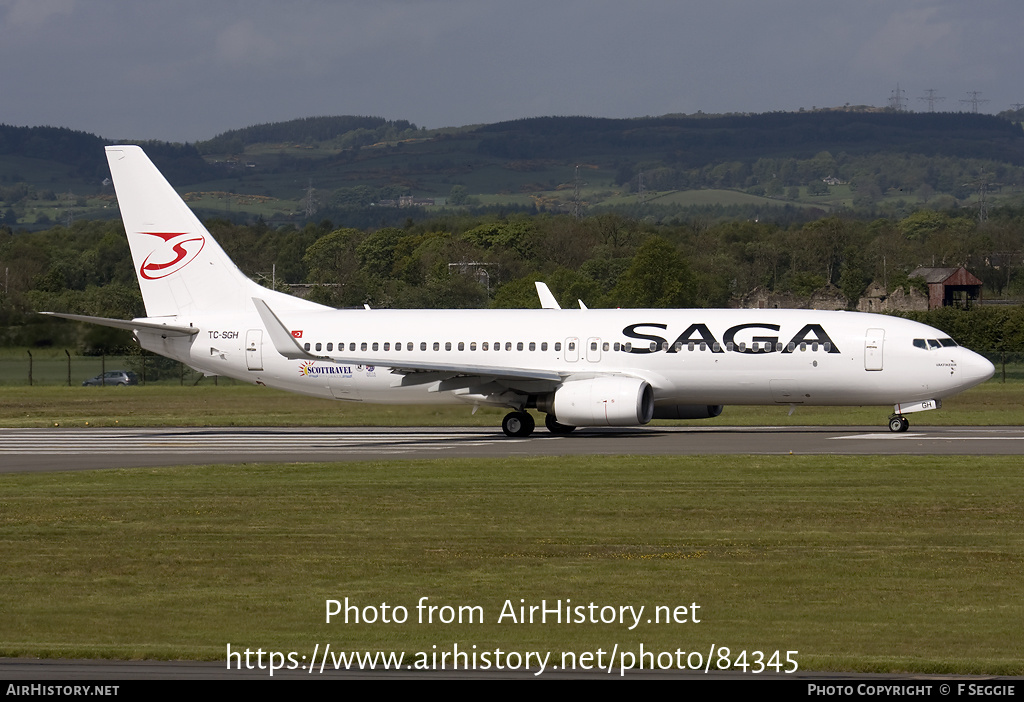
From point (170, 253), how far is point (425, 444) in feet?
38.0

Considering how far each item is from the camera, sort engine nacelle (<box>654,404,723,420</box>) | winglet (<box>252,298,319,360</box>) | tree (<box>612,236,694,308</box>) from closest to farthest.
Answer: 1. winglet (<box>252,298,319,360</box>)
2. engine nacelle (<box>654,404,723,420</box>)
3. tree (<box>612,236,694,308</box>)

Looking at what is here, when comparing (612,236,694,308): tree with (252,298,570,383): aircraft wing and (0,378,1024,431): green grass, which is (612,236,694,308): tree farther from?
(252,298,570,383): aircraft wing

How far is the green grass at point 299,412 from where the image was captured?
4319 cm

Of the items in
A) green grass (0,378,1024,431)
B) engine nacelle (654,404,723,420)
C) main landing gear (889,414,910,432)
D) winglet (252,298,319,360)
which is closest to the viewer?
winglet (252,298,319,360)

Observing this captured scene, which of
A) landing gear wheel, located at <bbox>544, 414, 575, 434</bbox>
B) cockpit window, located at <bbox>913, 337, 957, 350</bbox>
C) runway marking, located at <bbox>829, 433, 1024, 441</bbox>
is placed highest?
cockpit window, located at <bbox>913, 337, 957, 350</bbox>

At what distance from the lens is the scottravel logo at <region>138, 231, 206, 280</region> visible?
41.5 m

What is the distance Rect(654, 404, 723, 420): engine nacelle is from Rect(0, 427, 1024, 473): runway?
51 centimetres

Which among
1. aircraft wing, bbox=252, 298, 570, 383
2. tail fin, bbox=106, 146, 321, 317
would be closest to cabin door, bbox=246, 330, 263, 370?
tail fin, bbox=106, 146, 321, 317

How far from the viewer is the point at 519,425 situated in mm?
38562

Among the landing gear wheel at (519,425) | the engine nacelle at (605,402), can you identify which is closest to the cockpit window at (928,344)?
the engine nacelle at (605,402)

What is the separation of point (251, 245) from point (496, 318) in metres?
149

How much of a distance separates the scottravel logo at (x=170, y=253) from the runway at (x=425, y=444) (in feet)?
16.7

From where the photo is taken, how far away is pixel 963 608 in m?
14.8

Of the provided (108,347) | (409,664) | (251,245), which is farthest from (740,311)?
(251,245)
